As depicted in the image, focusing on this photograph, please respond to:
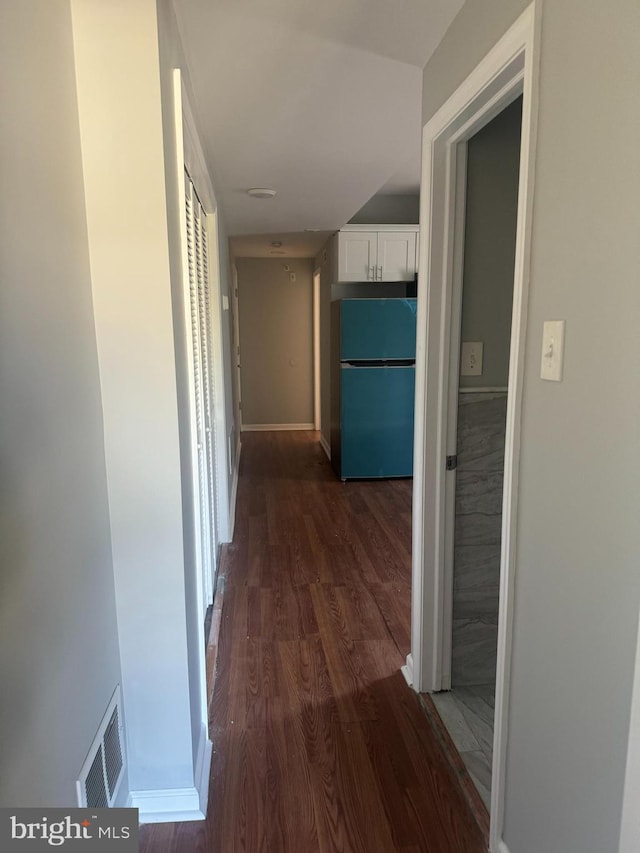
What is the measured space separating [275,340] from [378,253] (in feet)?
8.30

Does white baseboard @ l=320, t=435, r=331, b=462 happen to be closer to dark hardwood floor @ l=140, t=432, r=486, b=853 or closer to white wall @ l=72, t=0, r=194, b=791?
dark hardwood floor @ l=140, t=432, r=486, b=853

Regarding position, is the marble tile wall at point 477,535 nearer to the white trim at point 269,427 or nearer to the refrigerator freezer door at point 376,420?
the refrigerator freezer door at point 376,420

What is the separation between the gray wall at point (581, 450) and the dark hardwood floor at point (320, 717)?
1.50ft

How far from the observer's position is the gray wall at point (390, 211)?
5.10 meters

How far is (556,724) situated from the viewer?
3.73 feet

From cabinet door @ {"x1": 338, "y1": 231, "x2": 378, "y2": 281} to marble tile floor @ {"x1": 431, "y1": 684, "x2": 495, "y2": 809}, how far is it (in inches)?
149

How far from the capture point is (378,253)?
196 inches

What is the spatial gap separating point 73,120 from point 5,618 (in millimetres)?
1048

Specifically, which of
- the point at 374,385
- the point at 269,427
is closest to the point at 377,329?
the point at 374,385

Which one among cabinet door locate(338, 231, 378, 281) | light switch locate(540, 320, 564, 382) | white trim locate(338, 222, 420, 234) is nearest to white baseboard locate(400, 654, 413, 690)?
light switch locate(540, 320, 564, 382)

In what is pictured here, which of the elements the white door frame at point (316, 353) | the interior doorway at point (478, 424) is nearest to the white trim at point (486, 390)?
the interior doorway at point (478, 424)

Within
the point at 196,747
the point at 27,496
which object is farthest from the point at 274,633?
the point at 27,496

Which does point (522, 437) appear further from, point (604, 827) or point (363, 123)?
point (363, 123)

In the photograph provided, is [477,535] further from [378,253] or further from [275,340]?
[275,340]
